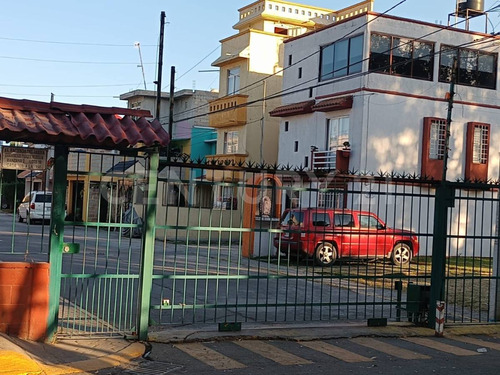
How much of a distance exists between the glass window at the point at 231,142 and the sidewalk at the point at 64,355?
92.4ft

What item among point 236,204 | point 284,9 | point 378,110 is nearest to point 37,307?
point 236,204

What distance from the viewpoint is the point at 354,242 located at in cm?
1702

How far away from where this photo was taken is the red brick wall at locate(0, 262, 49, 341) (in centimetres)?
800

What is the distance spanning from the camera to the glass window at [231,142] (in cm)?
3647

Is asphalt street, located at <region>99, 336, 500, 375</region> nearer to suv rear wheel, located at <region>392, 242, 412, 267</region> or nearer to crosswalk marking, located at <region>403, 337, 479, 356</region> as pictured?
crosswalk marking, located at <region>403, 337, 479, 356</region>

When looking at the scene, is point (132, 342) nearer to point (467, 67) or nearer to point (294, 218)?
point (294, 218)

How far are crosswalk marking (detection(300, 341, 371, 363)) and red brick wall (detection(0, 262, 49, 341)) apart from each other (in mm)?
3581

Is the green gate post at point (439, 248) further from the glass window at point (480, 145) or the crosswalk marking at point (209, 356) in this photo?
the glass window at point (480, 145)

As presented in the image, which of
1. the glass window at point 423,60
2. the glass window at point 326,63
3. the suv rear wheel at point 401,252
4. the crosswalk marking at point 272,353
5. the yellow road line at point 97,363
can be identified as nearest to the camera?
the yellow road line at point 97,363

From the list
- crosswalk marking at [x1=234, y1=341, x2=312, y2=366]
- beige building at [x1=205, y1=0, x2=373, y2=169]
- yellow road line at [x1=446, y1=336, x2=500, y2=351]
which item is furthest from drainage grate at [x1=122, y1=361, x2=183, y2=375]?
beige building at [x1=205, y1=0, x2=373, y2=169]

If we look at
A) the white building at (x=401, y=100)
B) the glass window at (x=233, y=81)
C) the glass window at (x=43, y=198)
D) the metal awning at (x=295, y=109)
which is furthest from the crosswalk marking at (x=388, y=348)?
the glass window at (x=233, y=81)

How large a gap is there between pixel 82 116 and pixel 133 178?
1.08 meters

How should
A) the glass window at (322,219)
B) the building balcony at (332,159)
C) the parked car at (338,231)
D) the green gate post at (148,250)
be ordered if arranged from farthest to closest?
the building balcony at (332,159) < the glass window at (322,219) < the parked car at (338,231) < the green gate post at (148,250)

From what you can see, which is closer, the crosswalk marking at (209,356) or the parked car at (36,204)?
the crosswalk marking at (209,356)
